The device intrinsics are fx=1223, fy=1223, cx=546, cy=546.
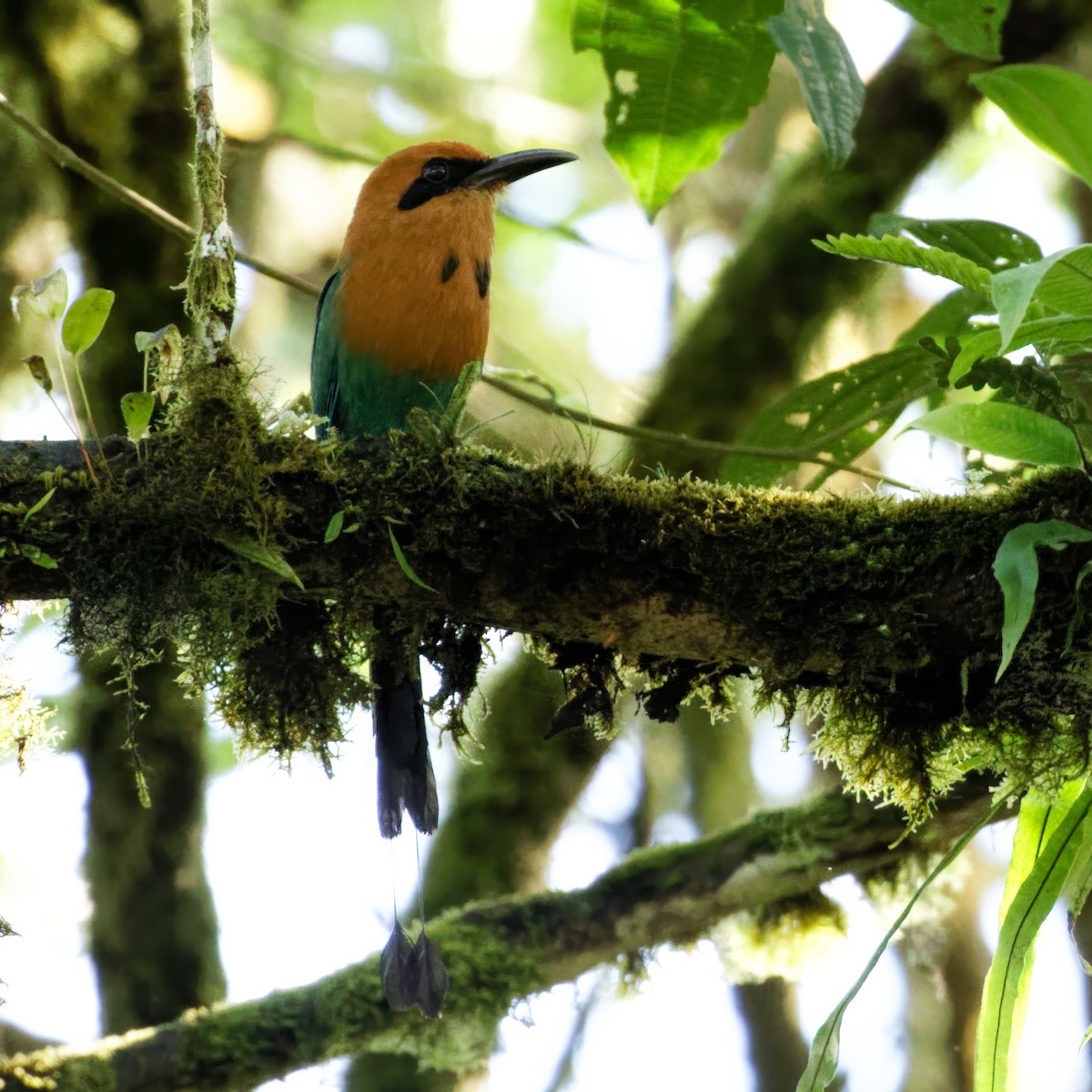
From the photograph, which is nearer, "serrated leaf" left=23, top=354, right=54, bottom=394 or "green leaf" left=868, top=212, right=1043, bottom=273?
"serrated leaf" left=23, top=354, right=54, bottom=394

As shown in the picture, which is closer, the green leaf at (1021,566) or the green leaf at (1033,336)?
the green leaf at (1021,566)

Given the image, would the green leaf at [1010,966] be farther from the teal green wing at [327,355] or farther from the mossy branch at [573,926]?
the teal green wing at [327,355]

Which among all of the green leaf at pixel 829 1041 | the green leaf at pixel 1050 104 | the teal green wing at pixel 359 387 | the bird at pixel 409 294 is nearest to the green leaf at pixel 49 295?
the bird at pixel 409 294

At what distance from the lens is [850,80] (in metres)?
2.33

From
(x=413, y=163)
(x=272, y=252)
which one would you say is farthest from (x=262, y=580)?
(x=272, y=252)

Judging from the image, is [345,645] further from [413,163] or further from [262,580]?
[413,163]

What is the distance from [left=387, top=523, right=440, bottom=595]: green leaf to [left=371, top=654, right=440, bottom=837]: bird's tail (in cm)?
57

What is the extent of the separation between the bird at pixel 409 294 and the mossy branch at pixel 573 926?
4.64 feet

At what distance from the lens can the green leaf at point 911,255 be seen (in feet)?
5.92

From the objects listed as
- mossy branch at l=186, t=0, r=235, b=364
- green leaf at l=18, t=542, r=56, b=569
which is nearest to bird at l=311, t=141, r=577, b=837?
mossy branch at l=186, t=0, r=235, b=364

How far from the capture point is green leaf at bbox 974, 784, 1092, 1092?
6.56 feet

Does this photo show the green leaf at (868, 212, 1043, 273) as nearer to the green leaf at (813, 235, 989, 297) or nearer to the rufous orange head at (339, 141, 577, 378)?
the green leaf at (813, 235, 989, 297)

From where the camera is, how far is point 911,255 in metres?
1.83

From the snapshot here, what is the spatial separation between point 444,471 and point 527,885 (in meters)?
2.36
